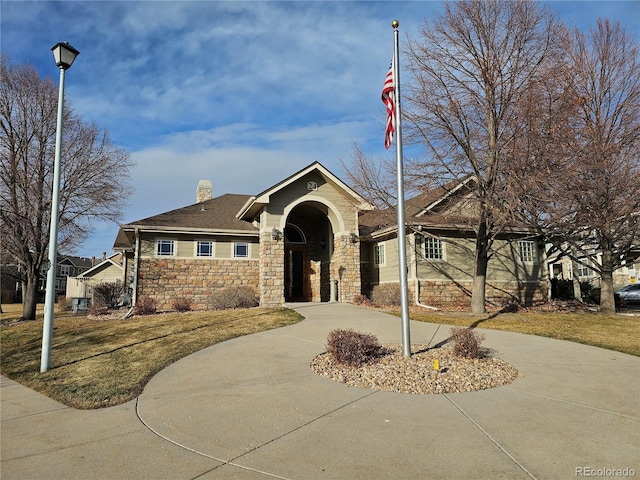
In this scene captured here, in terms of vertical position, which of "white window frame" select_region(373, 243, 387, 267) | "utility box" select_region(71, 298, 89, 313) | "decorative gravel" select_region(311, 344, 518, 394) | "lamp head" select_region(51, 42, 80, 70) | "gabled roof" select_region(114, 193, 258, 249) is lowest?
"decorative gravel" select_region(311, 344, 518, 394)

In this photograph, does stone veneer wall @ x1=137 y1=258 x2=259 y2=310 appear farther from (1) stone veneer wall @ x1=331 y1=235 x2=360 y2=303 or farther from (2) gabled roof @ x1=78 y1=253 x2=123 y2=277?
(2) gabled roof @ x1=78 y1=253 x2=123 y2=277

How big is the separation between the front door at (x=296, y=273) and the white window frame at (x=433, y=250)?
588 cm

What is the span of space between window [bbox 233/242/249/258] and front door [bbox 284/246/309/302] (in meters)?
2.13

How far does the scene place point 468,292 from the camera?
19.4m

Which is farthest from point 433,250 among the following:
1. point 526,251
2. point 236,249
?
point 236,249

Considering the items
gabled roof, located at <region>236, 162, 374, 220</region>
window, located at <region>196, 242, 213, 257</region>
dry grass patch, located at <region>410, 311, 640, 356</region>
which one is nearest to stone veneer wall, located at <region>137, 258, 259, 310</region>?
window, located at <region>196, 242, 213, 257</region>

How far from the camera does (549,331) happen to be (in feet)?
37.6

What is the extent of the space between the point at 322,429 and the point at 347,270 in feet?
44.8

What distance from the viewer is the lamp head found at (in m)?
8.33

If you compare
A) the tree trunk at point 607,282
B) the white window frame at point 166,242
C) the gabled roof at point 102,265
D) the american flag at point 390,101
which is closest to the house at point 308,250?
the white window frame at point 166,242

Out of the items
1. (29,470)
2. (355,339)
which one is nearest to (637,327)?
(355,339)

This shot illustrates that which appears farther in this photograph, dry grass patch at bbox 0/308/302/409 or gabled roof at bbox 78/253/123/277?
gabled roof at bbox 78/253/123/277

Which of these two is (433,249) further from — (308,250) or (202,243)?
(202,243)

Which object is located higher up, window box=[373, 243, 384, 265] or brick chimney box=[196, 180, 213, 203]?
brick chimney box=[196, 180, 213, 203]
